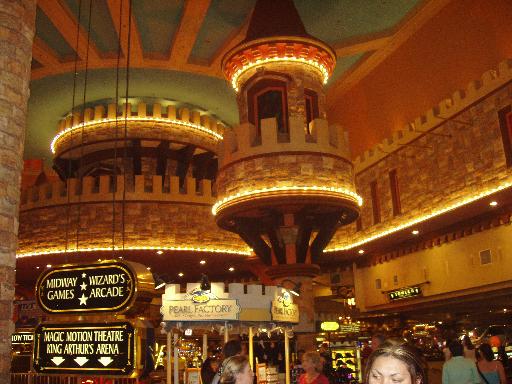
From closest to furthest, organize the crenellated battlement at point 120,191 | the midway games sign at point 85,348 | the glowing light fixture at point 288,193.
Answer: the midway games sign at point 85,348, the glowing light fixture at point 288,193, the crenellated battlement at point 120,191

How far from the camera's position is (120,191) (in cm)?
1919

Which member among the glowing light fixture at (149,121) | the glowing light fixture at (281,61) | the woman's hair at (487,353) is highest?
the glowing light fixture at (149,121)

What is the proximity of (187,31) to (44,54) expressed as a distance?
5.04 metres

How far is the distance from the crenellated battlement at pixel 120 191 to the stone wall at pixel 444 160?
5315 mm

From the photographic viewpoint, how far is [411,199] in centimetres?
1688

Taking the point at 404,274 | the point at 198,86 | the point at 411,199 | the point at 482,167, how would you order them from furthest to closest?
the point at 198,86, the point at 404,274, the point at 411,199, the point at 482,167

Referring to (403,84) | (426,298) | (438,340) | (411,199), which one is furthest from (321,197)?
(438,340)

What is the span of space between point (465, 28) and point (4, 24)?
565 inches

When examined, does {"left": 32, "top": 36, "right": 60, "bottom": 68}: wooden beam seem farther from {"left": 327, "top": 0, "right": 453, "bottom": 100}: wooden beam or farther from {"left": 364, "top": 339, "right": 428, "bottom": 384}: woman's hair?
{"left": 364, "top": 339, "right": 428, "bottom": 384}: woman's hair

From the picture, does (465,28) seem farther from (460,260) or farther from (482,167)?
(460,260)

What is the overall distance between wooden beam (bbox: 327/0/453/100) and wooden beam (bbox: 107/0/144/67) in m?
7.58

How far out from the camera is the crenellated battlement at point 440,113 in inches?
540

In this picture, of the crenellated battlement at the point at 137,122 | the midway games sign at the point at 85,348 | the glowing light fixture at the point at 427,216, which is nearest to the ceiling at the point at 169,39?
the crenellated battlement at the point at 137,122

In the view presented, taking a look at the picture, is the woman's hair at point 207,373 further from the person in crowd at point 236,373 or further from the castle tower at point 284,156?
the castle tower at point 284,156
